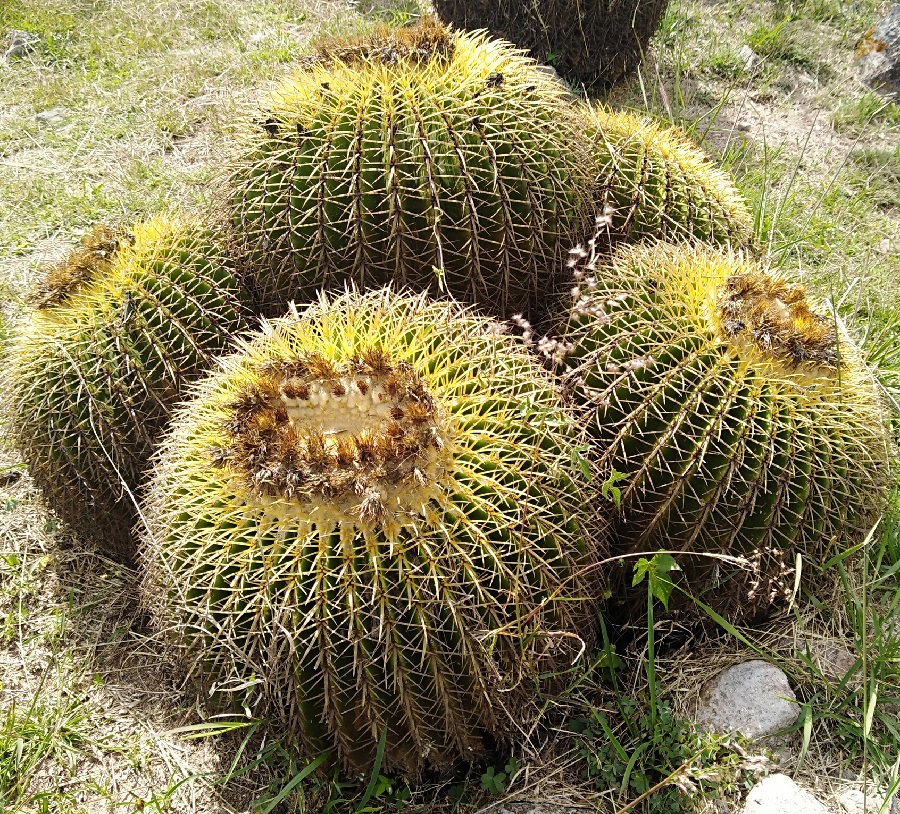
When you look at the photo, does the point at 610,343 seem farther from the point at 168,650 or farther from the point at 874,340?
the point at 874,340

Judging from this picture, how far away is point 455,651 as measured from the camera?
183cm

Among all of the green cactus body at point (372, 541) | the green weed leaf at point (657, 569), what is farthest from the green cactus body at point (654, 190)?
the green weed leaf at point (657, 569)

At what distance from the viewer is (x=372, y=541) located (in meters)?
1.74

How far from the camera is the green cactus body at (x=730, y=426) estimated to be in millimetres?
2174

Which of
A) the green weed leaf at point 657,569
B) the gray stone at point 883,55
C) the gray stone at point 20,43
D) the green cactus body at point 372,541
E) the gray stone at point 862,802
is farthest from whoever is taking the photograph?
the gray stone at point 20,43

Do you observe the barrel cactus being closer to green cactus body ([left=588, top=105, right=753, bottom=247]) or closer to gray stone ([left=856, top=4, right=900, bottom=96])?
gray stone ([left=856, top=4, right=900, bottom=96])

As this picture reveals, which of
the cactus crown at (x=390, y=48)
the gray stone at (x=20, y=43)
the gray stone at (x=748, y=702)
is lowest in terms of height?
the gray stone at (x=748, y=702)

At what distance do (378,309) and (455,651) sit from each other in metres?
0.96

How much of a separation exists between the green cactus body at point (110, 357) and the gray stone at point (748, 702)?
2011 millimetres

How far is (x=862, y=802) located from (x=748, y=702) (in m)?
0.38

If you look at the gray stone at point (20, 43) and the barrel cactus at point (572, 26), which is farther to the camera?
the gray stone at point (20, 43)

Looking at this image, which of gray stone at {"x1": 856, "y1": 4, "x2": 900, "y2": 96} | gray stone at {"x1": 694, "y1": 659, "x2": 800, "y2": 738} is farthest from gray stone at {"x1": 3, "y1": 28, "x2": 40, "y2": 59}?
gray stone at {"x1": 694, "y1": 659, "x2": 800, "y2": 738}

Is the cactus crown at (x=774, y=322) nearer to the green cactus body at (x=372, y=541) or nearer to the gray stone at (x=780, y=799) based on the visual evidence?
the green cactus body at (x=372, y=541)

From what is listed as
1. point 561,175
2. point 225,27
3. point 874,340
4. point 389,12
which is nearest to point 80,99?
point 225,27
